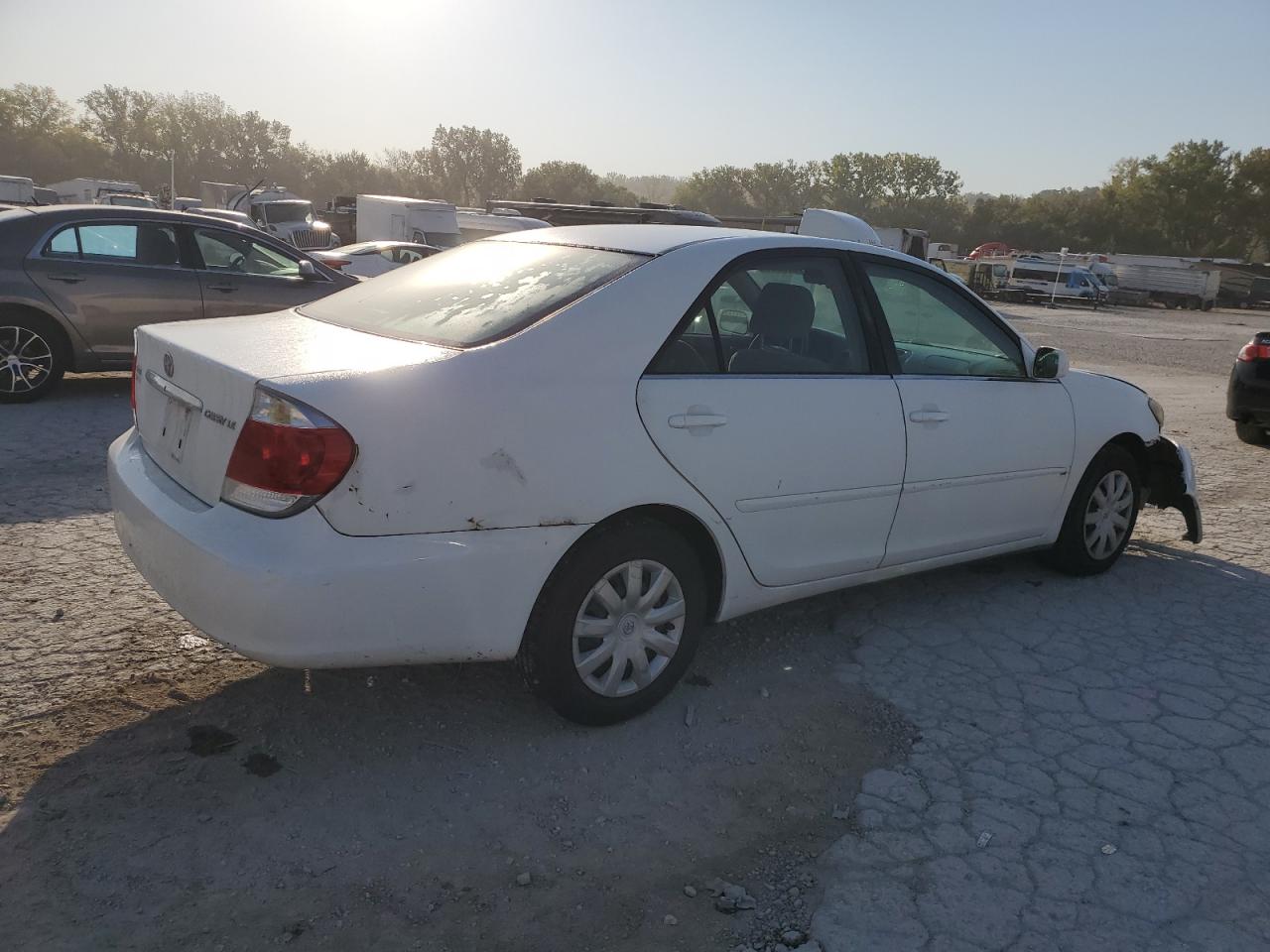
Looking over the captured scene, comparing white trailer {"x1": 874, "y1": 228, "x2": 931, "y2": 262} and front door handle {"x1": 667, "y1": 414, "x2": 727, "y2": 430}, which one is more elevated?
white trailer {"x1": 874, "y1": 228, "x2": 931, "y2": 262}

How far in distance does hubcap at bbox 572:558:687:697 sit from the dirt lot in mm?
205

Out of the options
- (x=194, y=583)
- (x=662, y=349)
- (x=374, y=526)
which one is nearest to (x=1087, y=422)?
(x=662, y=349)

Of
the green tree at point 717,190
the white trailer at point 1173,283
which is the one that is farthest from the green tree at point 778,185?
the white trailer at point 1173,283

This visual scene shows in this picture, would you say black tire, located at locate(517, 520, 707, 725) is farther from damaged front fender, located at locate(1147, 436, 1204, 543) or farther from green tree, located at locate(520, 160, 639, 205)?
green tree, located at locate(520, 160, 639, 205)

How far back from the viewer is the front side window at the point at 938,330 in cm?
412

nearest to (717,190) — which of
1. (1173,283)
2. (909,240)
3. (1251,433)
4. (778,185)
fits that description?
(778,185)

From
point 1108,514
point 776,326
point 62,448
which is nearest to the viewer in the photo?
point 776,326

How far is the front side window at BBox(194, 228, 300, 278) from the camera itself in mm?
8672

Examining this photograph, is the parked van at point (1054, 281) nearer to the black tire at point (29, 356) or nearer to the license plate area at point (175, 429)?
the black tire at point (29, 356)

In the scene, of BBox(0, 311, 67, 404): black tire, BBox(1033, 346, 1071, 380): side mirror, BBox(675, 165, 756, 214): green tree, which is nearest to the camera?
BBox(1033, 346, 1071, 380): side mirror

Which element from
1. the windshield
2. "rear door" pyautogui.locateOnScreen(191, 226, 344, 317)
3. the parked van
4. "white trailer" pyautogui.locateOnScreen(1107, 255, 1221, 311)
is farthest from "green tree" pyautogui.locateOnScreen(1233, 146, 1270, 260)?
"rear door" pyautogui.locateOnScreen(191, 226, 344, 317)

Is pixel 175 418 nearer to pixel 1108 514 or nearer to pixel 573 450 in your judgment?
pixel 573 450

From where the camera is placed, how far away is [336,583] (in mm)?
2736

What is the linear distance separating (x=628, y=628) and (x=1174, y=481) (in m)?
3.64
